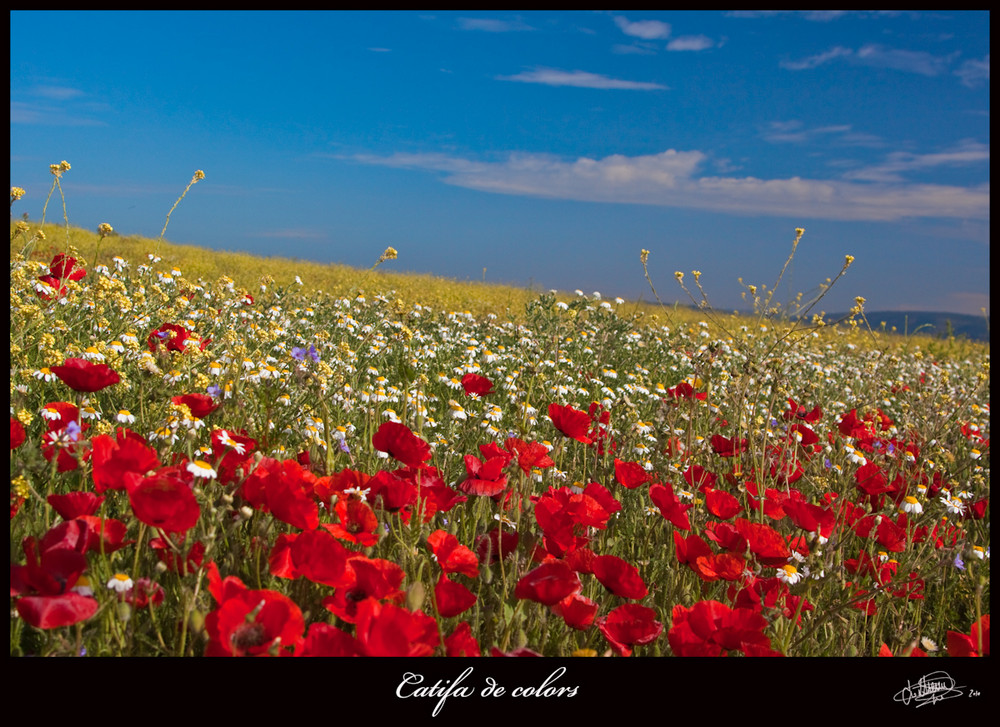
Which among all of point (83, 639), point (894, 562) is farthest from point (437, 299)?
point (83, 639)

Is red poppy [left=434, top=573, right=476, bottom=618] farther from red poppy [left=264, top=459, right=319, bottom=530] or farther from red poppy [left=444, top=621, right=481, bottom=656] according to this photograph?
red poppy [left=264, top=459, right=319, bottom=530]

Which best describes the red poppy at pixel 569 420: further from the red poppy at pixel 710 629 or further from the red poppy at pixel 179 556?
the red poppy at pixel 179 556

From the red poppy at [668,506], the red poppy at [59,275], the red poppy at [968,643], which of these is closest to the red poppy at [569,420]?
the red poppy at [668,506]

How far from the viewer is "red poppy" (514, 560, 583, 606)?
1252mm

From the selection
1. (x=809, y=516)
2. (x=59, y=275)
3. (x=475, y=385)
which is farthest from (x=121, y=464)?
(x=59, y=275)

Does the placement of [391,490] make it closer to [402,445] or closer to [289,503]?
[402,445]

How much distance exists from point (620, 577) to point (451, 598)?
0.33 meters

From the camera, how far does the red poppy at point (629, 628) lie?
49.6 inches

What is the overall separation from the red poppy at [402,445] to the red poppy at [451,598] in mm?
317

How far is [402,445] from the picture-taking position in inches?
61.2

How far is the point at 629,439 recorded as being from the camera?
121 inches

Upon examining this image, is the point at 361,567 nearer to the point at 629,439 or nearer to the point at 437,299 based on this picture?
the point at 629,439
